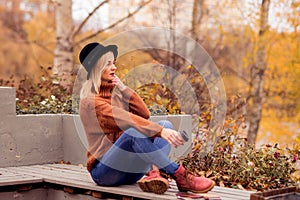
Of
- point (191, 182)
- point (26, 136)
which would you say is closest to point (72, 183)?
point (191, 182)

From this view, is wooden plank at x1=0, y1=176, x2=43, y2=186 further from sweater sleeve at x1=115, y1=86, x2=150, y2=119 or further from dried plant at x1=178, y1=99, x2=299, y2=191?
dried plant at x1=178, y1=99, x2=299, y2=191

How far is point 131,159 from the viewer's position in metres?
4.21

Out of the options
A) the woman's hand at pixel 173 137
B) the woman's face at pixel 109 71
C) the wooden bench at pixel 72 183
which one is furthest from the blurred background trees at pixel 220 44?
the woman's hand at pixel 173 137

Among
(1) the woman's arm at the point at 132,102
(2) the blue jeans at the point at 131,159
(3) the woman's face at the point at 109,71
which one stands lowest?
(2) the blue jeans at the point at 131,159

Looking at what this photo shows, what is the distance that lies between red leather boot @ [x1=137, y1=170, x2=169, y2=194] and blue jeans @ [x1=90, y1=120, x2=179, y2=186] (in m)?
0.06

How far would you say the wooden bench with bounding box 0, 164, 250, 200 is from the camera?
4.21 meters

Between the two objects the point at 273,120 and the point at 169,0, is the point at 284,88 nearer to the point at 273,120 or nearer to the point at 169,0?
the point at 273,120

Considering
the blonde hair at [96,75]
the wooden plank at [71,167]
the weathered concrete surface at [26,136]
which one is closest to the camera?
the blonde hair at [96,75]

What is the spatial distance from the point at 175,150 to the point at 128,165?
1.75 meters

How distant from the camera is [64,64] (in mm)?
9461

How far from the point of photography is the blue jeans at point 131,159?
4039 millimetres

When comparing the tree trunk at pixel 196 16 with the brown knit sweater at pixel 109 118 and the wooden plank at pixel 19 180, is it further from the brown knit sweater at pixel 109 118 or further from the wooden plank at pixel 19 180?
the brown knit sweater at pixel 109 118

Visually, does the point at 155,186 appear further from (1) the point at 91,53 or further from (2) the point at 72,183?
(1) the point at 91,53

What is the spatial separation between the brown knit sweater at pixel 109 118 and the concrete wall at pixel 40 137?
1390 millimetres
